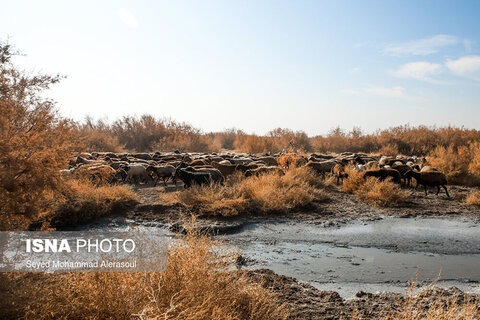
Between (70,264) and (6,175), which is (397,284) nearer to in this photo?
(70,264)

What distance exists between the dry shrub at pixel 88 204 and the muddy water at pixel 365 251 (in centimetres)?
55

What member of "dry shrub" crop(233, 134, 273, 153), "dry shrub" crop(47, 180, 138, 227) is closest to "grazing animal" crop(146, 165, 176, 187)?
"dry shrub" crop(47, 180, 138, 227)

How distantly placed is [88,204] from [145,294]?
7.10 meters

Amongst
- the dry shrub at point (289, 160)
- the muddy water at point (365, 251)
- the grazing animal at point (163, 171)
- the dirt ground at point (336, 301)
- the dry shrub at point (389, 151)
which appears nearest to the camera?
the dirt ground at point (336, 301)

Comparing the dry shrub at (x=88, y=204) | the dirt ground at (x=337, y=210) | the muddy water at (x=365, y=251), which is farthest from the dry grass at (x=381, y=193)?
the dry shrub at (x=88, y=204)

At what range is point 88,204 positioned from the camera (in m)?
9.38

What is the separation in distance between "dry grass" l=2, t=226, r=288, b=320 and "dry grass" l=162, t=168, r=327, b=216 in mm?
5811

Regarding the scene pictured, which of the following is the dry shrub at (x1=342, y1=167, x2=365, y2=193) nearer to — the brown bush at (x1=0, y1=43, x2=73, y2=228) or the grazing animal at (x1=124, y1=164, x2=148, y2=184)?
the grazing animal at (x1=124, y1=164, x2=148, y2=184)

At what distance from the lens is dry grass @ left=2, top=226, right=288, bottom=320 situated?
2957 millimetres

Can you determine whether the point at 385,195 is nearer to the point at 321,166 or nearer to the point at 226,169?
the point at 321,166

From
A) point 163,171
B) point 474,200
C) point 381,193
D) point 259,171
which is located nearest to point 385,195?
point 381,193

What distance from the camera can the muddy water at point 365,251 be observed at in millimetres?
5668

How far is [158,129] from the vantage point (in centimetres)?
3400

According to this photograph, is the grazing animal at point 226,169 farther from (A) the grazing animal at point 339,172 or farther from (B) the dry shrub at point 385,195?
(B) the dry shrub at point 385,195
